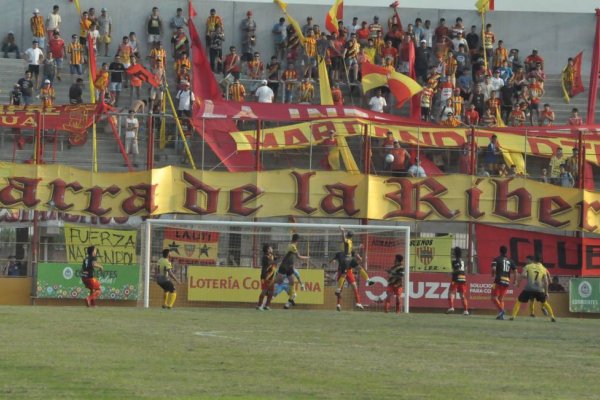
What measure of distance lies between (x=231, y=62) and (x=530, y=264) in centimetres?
1965

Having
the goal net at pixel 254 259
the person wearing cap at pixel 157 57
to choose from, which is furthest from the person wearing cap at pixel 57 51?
the goal net at pixel 254 259

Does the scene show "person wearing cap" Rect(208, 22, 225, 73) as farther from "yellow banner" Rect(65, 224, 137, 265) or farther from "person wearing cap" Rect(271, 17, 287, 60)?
"yellow banner" Rect(65, 224, 137, 265)

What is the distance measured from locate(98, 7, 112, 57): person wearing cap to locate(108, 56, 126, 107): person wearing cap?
11.0ft

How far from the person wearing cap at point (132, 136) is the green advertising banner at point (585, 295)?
13.2 metres

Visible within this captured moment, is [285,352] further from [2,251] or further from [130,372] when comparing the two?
[2,251]

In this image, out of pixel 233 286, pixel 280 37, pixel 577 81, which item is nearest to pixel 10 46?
pixel 280 37

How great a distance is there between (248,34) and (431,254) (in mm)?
15625

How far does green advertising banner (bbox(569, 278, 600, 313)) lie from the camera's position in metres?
41.1

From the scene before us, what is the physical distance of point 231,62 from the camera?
50.4 m

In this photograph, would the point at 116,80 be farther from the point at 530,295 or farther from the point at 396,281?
the point at 530,295

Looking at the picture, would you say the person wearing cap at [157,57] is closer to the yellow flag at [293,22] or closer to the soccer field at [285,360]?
the yellow flag at [293,22]

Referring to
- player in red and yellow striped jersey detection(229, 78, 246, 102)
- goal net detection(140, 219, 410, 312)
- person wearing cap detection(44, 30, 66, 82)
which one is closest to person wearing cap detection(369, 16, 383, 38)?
player in red and yellow striped jersey detection(229, 78, 246, 102)

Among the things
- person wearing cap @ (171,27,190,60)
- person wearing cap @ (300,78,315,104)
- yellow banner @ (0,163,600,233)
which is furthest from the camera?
person wearing cap @ (171,27,190,60)

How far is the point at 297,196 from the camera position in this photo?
137ft
